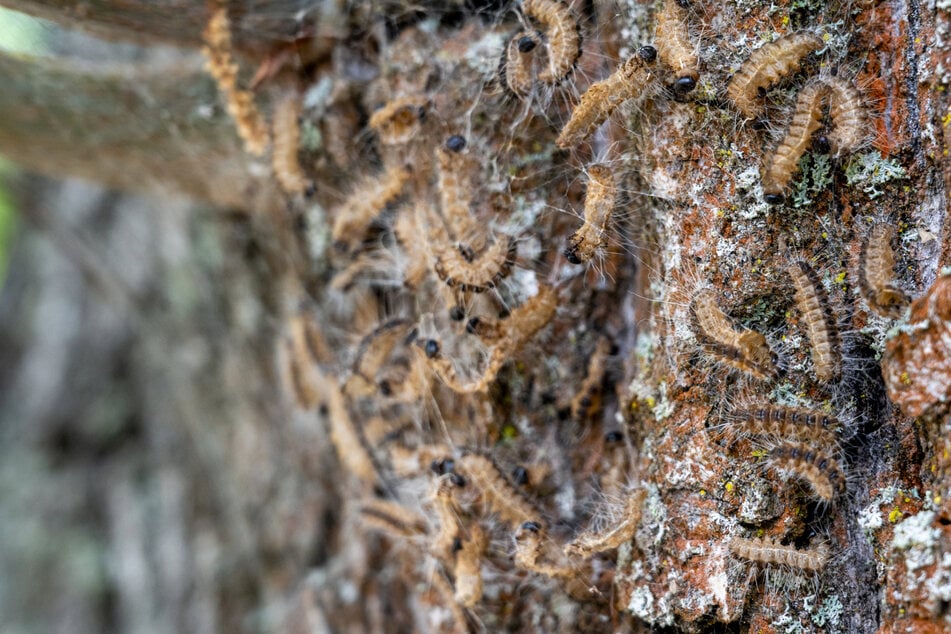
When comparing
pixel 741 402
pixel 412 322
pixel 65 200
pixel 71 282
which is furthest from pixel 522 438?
pixel 71 282

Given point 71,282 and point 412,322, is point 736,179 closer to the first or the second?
point 412,322

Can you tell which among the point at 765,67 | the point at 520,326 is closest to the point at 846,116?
the point at 765,67

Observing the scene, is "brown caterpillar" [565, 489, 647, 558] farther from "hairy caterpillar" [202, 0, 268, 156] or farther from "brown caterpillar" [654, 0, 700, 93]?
"hairy caterpillar" [202, 0, 268, 156]

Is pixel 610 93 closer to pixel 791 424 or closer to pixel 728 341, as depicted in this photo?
pixel 728 341

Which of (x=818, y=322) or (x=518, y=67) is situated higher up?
(x=518, y=67)

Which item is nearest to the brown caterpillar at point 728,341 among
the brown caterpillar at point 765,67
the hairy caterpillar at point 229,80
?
the brown caterpillar at point 765,67

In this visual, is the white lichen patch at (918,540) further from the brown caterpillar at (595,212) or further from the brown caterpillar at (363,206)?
the brown caterpillar at (363,206)
